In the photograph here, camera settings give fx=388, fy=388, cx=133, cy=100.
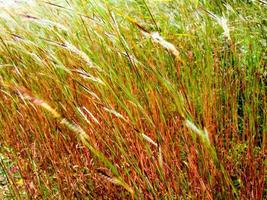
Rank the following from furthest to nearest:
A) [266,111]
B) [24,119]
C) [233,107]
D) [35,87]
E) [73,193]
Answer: [35,87] < [24,119] < [73,193] < [233,107] < [266,111]

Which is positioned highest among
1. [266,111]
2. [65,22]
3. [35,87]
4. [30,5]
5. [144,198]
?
[30,5]

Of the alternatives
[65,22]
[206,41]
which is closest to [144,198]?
[206,41]

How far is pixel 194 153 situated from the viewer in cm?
119

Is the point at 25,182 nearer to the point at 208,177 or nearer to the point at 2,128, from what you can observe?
the point at 2,128

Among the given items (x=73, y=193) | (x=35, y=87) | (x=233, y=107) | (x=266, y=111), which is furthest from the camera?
(x=35, y=87)

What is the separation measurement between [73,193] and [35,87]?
1.95ft

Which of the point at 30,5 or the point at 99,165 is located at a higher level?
the point at 30,5

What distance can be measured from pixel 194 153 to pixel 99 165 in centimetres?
43

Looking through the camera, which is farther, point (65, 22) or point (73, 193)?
point (65, 22)

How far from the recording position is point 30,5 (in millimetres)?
1847

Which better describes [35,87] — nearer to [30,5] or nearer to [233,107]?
[30,5]

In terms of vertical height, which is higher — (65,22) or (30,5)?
(30,5)

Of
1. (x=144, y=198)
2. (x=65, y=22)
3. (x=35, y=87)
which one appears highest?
(x=65, y=22)

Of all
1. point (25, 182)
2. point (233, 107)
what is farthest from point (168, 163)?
point (25, 182)
